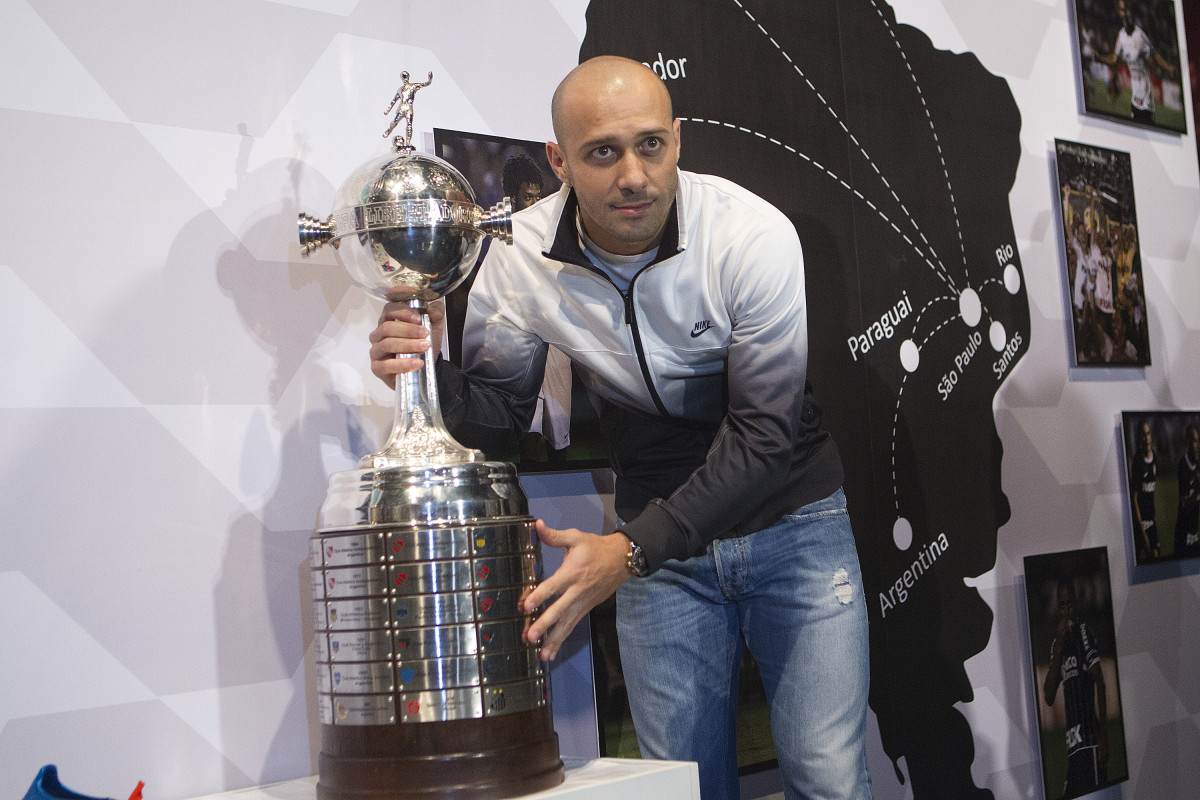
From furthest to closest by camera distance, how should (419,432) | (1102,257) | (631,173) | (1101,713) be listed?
(1102,257) → (1101,713) → (631,173) → (419,432)

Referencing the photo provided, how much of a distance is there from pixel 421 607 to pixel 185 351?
66 centimetres

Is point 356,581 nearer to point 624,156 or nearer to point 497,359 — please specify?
point 497,359

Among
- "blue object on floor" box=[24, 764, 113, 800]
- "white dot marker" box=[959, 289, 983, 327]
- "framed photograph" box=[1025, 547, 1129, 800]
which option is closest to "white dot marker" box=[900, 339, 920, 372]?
"white dot marker" box=[959, 289, 983, 327]

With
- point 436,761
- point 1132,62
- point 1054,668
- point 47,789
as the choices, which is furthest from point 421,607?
point 1132,62

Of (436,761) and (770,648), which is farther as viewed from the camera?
(770,648)

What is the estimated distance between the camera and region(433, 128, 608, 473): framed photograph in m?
1.91

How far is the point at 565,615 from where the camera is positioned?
1.36 m

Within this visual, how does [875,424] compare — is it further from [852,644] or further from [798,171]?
[852,644]

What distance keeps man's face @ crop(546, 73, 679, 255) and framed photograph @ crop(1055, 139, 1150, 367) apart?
1.71 m

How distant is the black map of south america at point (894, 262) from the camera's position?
7.61ft

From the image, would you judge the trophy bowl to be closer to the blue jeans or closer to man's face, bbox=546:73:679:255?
man's face, bbox=546:73:679:255

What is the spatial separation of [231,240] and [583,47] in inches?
31.4

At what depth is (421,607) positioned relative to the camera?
125cm

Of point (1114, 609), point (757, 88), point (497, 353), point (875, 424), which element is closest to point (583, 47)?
point (757, 88)
